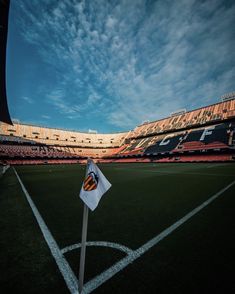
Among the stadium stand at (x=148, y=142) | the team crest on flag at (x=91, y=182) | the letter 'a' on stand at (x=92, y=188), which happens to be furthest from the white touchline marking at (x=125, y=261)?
the stadium stand at (x=148, y=142)

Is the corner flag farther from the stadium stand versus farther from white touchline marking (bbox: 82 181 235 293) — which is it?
the stadium stand

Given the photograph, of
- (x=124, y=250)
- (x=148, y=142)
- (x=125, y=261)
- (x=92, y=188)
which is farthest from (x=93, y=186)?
(x=148, y=142)

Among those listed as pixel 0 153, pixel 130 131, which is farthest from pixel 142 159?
pixel 0 153

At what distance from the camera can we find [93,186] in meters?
1.80

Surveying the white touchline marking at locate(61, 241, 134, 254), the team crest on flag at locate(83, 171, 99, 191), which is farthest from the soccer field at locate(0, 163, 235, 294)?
the team crest on flag at locate(83, 171, 99, 191)

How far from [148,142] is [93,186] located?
50945mm

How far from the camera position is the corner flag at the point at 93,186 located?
175 centimetres

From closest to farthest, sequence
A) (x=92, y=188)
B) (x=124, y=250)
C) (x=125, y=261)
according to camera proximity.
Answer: (x=92, y=188)
(x=125, y=261)
(x=124, y=250)

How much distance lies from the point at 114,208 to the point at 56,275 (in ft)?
9.15

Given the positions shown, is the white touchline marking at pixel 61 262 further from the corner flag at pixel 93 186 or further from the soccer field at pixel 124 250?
the corner flag at pixel 93 186

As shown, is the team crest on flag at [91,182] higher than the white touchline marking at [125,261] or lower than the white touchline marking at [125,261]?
higher

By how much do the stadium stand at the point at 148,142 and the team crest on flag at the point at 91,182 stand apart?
35.7 metres

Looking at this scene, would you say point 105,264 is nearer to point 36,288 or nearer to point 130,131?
point 36,288

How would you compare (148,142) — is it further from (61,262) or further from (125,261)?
(61,262)
